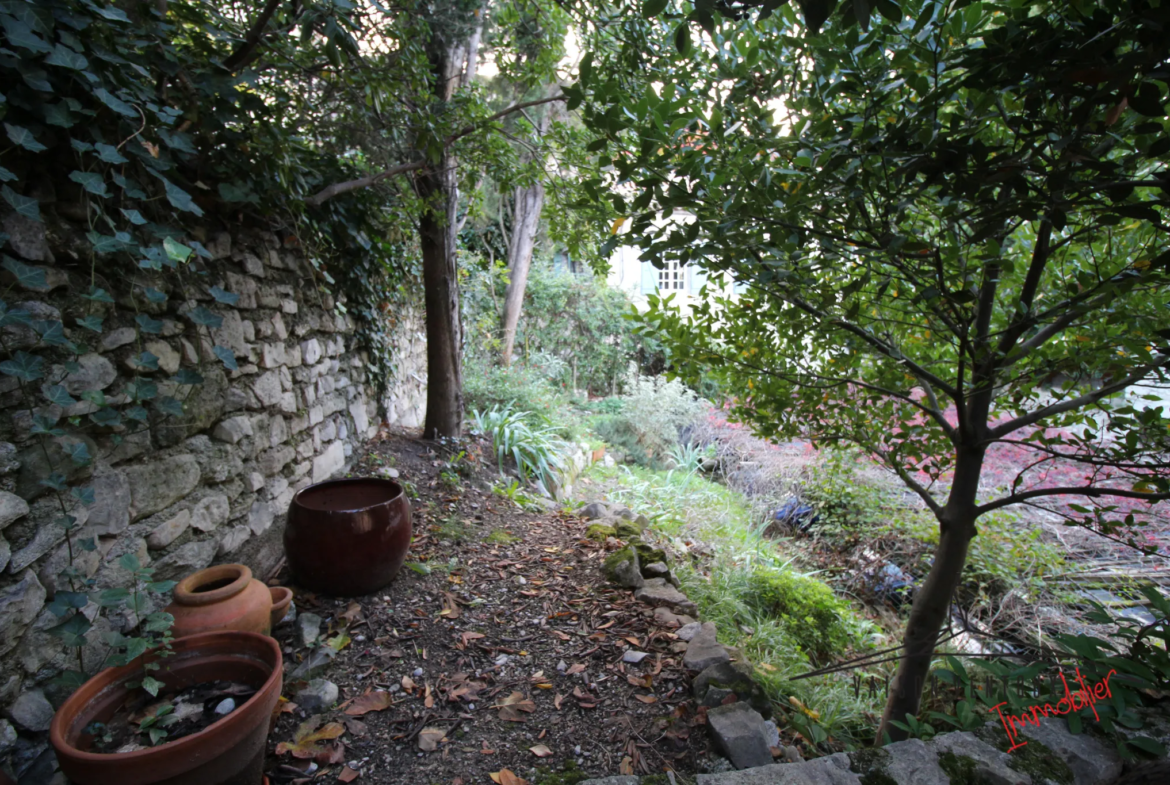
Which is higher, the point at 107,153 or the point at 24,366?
the point at 107,153

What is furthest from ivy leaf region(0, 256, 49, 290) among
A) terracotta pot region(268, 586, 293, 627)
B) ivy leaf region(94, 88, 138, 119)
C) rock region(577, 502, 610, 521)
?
rock region(577, 502, 610, 521)

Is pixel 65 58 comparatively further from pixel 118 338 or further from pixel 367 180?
pixel 367 180

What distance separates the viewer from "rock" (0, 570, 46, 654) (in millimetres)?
1255

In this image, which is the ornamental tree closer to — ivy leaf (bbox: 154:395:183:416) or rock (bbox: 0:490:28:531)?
ivy leaf (bbox: 154:395:183:416)

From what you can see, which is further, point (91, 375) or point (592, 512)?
point (592, 512)

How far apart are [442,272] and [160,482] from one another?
7.78ft

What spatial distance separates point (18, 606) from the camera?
50.6 inches

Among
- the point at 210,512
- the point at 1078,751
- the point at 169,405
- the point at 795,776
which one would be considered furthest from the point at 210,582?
the point at 1078,751

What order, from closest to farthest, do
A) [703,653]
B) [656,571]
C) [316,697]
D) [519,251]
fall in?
[316,697] → [703,653] → [656,571] → [519,251]

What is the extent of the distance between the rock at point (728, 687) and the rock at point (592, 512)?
1887 millimetres

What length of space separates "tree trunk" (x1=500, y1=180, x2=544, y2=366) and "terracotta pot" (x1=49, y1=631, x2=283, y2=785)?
5.97 meters

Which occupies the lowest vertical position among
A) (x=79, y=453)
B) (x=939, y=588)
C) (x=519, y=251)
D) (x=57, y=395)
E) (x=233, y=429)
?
(x=939, y=588)

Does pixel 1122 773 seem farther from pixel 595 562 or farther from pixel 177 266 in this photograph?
pixel 177 266

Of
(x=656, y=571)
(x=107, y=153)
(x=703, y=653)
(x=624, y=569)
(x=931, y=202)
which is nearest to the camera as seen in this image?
(x=931, y=202)
